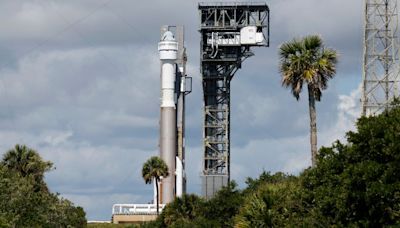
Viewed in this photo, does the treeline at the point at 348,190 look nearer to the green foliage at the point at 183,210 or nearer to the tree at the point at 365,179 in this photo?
the tree at the point at 365,179

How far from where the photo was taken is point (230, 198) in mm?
108125

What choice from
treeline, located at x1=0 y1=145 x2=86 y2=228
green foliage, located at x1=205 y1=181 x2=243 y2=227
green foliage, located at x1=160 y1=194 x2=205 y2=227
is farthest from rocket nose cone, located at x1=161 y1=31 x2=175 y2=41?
treeline, located at x1=0 y1=145 x2=86 y2=228

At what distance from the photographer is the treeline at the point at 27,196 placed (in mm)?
80438

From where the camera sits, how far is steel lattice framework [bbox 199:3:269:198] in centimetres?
18488

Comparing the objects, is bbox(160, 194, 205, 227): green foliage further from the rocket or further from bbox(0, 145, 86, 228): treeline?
the rocket

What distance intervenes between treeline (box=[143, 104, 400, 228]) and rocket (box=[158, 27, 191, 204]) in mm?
112938

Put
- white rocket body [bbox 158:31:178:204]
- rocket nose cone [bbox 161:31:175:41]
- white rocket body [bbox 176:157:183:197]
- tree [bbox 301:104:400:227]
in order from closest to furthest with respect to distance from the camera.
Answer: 1. tree [bbox 301:104:400:227]
2. white rocket body [bbox 158:31:178:204]
3. white rocket body [bbox 176:157:183:197]
4. rocket nose cone [bbox 161:31:175:41]

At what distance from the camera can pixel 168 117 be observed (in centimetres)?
18200

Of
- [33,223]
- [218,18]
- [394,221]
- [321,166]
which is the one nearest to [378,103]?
[33,223]

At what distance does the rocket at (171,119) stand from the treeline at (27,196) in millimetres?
74854

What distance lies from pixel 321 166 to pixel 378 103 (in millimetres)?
39530

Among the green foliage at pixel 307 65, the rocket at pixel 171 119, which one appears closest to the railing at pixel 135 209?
the rocket at pixel 171 119

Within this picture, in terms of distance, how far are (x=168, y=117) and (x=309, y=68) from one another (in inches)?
4228

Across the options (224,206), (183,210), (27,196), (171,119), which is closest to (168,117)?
(171,119)
